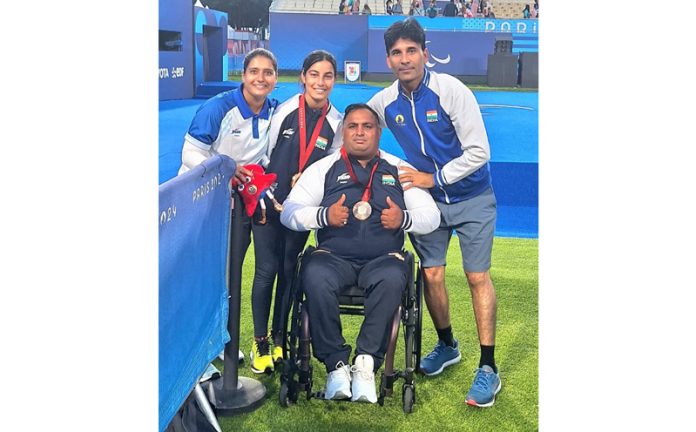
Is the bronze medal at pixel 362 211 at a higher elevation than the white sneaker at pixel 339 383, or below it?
higher

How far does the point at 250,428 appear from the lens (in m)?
3.39

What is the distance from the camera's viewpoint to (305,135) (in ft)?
11.5

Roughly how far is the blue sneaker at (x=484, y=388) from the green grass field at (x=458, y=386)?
0.03 metres

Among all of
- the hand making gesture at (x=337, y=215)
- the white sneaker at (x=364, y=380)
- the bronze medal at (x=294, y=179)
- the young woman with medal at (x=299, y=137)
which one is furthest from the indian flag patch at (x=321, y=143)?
the white sneaker at (x=364, y=380)

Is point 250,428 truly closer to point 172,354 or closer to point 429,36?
point 172,354

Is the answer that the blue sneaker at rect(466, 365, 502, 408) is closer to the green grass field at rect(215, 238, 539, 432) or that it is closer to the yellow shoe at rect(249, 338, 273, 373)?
the green grass field at rect(215, 238, 539, 432)

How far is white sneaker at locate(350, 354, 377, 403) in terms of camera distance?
3.22m

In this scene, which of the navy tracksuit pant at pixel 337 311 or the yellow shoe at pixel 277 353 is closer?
the navy tracksuit pant at pixel 337 311

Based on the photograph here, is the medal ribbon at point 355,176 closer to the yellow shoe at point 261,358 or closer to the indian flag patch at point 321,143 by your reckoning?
the indian flag patch at point 321,143

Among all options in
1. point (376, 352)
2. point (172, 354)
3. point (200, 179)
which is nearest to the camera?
point (172, 354)

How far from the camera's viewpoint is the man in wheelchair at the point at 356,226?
333 cm

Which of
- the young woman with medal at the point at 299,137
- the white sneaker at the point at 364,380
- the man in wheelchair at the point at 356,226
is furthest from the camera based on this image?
the young woman with medal at the point at 299,137
